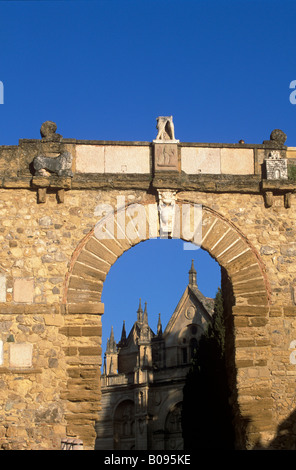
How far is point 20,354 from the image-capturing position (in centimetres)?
1187

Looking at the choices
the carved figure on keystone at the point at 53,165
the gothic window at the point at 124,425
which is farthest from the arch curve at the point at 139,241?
the gothic window at the point at 124,425

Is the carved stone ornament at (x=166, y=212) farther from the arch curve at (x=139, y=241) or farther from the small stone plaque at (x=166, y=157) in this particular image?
the small stone plaque at (x=166, y=157)

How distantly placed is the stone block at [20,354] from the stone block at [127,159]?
11.0ft

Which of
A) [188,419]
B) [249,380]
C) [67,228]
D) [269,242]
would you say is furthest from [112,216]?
[188,419]

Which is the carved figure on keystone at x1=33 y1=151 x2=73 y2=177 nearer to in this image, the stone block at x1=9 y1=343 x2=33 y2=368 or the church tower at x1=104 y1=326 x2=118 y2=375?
the stone block at x1=9 y1=343 x2=33 y2=368

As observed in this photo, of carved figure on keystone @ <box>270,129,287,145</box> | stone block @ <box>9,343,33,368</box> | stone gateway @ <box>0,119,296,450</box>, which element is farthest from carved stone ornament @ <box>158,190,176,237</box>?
stone block @ <box>9,343,33,368</box>

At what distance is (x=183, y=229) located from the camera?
41.8 feet

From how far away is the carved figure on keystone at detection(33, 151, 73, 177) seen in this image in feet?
41.3

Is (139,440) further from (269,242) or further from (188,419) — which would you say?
(269,242)

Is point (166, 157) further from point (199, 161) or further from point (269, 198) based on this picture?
point (269, 198)

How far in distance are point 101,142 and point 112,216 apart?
1.39 m

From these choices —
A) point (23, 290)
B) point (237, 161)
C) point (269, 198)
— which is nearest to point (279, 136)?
point (237, 161)

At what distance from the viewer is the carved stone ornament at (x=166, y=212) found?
500 inches

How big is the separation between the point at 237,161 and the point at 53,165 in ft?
10.8
